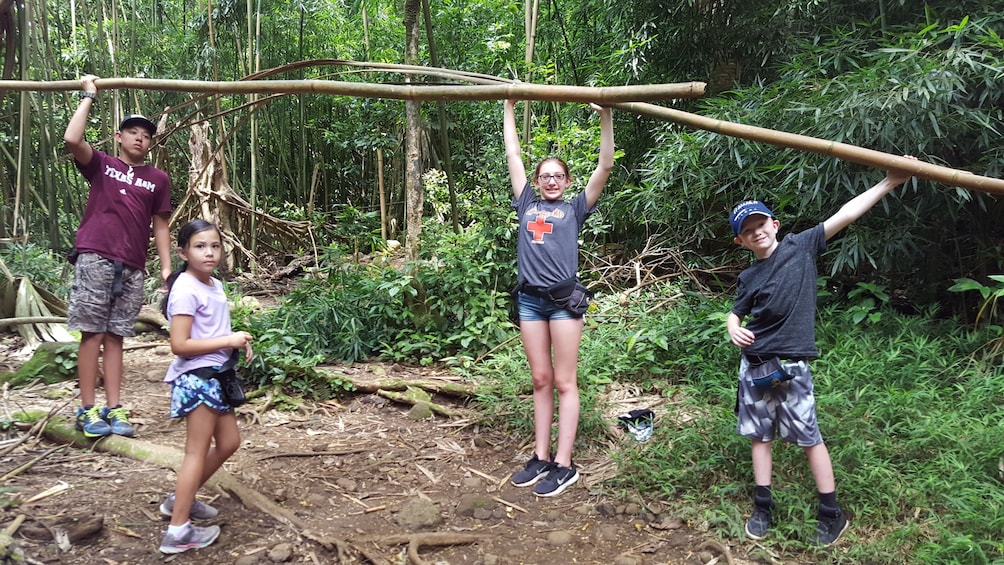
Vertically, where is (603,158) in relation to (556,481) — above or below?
above

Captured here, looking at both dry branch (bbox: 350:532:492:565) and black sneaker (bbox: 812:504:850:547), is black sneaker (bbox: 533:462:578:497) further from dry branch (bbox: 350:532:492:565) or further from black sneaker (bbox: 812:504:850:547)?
black sneaker (bbox: 812:504:850:547)

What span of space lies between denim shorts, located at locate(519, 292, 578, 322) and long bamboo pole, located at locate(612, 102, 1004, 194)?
946 millimetres

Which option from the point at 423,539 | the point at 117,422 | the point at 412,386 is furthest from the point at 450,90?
the point at 117,422

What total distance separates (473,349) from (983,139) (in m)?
3.42

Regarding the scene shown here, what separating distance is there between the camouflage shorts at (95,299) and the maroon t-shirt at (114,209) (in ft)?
0.18

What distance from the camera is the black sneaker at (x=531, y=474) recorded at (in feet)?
9.81

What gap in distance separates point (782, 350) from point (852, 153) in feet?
2.51

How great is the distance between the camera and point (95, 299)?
3012 mm

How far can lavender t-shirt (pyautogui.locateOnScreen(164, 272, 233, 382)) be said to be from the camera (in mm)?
2135

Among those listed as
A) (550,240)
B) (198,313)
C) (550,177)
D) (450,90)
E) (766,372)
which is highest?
(450,90)

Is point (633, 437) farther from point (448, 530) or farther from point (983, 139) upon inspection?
point (983, 139)

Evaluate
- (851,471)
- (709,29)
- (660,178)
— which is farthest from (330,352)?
(709,29)

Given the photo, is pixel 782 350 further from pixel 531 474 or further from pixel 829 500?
pixel 531 474

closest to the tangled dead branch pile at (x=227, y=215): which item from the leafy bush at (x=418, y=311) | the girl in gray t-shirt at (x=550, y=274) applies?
the leafy bush at (x=418, y=311)
